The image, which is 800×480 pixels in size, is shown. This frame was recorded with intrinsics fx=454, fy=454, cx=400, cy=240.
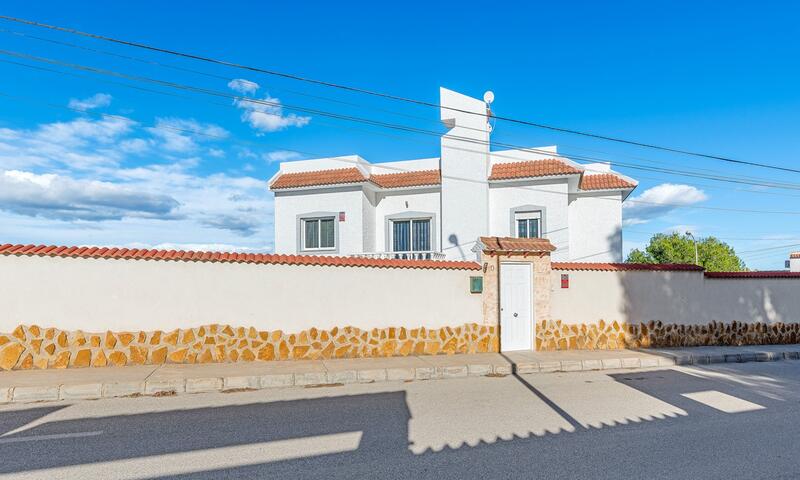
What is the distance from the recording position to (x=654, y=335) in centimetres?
1218

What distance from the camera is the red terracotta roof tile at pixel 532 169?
15.9m

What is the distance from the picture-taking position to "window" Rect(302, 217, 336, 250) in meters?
17.9

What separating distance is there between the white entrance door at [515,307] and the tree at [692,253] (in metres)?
45.7

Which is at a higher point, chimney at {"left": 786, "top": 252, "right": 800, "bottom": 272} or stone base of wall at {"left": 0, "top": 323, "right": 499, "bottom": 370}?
chimney at {"left": 786, "top": 252, "right": 800, "bottom": 272}

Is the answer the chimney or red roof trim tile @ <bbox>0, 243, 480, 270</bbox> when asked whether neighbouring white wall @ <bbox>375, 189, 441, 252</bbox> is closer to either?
red roof trim tile @ <bbox>0, 243, 480, 270</bbox>

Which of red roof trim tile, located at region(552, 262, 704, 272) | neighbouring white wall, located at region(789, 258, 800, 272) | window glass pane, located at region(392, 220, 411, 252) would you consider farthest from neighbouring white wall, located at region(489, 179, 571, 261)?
neighbouring white wall, located at region(789, 258, 800, 272)

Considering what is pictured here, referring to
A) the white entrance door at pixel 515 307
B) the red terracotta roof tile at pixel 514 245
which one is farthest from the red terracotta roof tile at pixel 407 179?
the white entrance door at pixel 515 307

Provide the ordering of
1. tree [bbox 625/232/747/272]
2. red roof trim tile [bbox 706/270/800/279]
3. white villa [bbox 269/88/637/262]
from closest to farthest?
1. red roof trim tile [bbox 706/270/800/279]
2. white villa [bbox 269/88/637/262]
3. tree [bbox 625/232/747/272]

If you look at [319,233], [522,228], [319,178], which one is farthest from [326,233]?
[522,228]

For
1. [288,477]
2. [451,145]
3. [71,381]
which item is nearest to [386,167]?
[451,145]

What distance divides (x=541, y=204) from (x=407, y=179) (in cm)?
526

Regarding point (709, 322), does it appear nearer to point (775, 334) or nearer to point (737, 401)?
point (775, 334)

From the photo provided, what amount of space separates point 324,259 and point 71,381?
494 centimetres

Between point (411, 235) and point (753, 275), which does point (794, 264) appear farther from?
point (411, 235)
